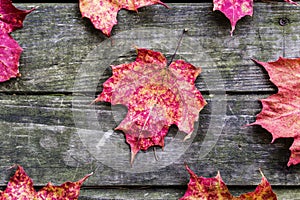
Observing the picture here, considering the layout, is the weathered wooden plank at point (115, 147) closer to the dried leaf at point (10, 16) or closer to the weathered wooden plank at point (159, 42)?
the weathered wooden plank at point (159, 42)

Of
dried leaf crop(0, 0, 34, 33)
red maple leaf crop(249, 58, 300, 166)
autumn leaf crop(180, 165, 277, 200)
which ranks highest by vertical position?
dried leaf crop(0, 0, 34, 33)

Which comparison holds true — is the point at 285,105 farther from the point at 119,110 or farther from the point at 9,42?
the point at 9,42

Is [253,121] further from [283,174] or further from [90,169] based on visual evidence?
[90,169]

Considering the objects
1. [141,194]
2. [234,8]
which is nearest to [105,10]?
[234,8]

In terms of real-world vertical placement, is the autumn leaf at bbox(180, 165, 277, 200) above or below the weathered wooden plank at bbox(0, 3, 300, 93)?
below

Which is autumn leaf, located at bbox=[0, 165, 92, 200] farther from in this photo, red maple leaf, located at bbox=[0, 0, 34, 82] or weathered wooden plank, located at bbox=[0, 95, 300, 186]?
red maple leaf, located at bbox=[0, 0, 34, 82]

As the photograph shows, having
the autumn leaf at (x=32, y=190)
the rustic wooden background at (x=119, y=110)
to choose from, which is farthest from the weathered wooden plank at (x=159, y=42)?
the autumn leaf at (x=32, y=190)

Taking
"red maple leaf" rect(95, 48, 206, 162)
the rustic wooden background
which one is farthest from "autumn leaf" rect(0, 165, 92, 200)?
"red maple leaf" rect(95, 48, 206, 162)

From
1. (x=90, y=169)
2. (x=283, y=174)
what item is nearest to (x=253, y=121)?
(x=283, y=174)
